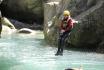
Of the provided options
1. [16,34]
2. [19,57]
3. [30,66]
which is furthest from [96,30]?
[16,34]

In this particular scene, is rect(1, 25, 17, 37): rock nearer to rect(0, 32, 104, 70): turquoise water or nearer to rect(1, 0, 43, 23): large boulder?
rect(1, 0, 43, 23): large boulder

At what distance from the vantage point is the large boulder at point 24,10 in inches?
1752

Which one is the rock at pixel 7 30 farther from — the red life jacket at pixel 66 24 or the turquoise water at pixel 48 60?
the red life jacket at pixel 66 24

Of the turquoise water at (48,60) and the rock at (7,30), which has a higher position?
the turquoise water at (48,60)

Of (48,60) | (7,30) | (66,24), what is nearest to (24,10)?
(7,30)

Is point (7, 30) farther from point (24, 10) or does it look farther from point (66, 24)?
point (66, 24)

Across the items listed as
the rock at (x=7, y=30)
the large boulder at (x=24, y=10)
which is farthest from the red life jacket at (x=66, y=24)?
the large boulder at (x=24, y=10)

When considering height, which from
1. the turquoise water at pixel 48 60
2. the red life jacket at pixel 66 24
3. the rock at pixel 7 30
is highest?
the red life jacket at pixel 66 24

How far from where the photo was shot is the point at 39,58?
2006 centimetres

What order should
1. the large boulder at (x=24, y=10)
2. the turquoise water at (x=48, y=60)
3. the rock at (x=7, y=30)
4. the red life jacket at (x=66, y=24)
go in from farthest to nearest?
the large boulder at (x=24, y=10) < the rock at (x=7, y=30) < the turquoise water at (x=48, y=60) < the red life jacket at (x=66, y=24)

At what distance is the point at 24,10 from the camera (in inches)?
1812

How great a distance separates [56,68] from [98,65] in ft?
6.68

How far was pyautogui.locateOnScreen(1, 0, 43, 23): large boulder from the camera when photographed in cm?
4450

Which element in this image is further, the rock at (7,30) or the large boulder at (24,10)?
the large boulder at (24,10)
